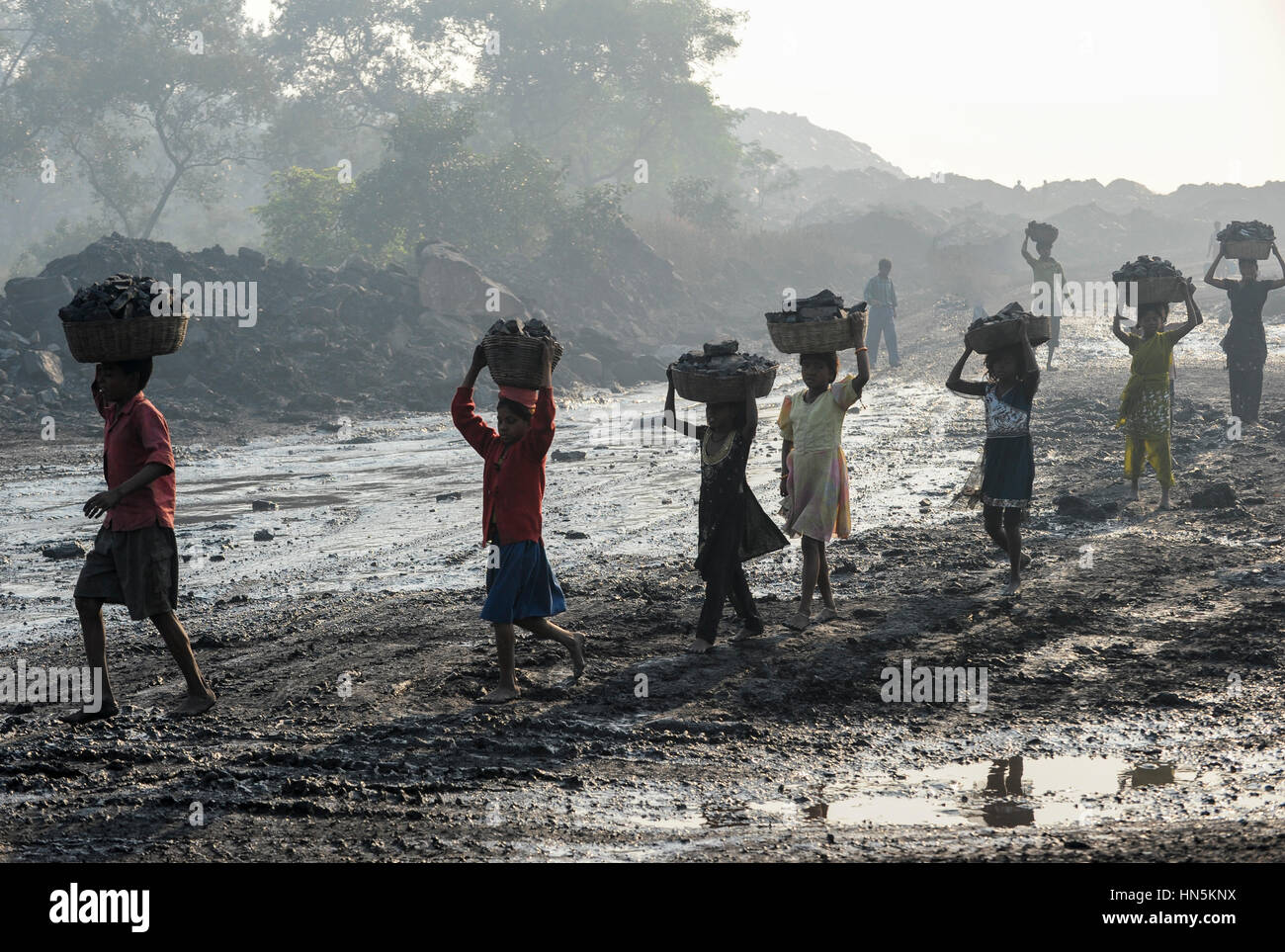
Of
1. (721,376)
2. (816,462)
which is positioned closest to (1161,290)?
(816,462)

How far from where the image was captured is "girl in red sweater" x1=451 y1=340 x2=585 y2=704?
5.33m

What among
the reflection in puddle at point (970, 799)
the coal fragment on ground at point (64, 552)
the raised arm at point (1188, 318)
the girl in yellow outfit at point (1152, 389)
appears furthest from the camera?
the girl in yellow outfit at point (1152, 389)

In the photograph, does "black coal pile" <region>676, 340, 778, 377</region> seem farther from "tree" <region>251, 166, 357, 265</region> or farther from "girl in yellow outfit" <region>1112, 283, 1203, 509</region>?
"tree" <region>251, 166, 357, 265</region>

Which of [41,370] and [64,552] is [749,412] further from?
[41,370]

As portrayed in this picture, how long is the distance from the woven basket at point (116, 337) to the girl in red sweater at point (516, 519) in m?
1.34

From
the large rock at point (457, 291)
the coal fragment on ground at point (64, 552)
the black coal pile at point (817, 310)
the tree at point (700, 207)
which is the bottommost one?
the coal fragment on ground at point (64, 552)

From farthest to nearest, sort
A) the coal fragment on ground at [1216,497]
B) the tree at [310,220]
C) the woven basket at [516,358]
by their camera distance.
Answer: the tree at [310,220], the coal fragment on ground at [1216,497], the woven basket at [516,358]

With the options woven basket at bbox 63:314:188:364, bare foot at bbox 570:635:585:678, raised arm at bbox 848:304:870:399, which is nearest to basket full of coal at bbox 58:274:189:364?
woven basket at bbox 63:314:188:364

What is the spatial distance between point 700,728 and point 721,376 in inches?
74.2

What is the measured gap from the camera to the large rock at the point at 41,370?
17.4 m

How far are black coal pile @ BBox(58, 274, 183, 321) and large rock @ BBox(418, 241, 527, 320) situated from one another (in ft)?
60.1

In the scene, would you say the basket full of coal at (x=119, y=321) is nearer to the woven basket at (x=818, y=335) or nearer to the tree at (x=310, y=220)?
the woven basket at (x=818, y=335)

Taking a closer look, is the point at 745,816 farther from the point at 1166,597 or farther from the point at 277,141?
the point at 277,141

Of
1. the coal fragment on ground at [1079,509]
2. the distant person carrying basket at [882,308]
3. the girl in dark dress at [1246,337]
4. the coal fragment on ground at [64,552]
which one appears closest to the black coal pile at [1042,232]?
the distant person carrying basket at [882,308]
